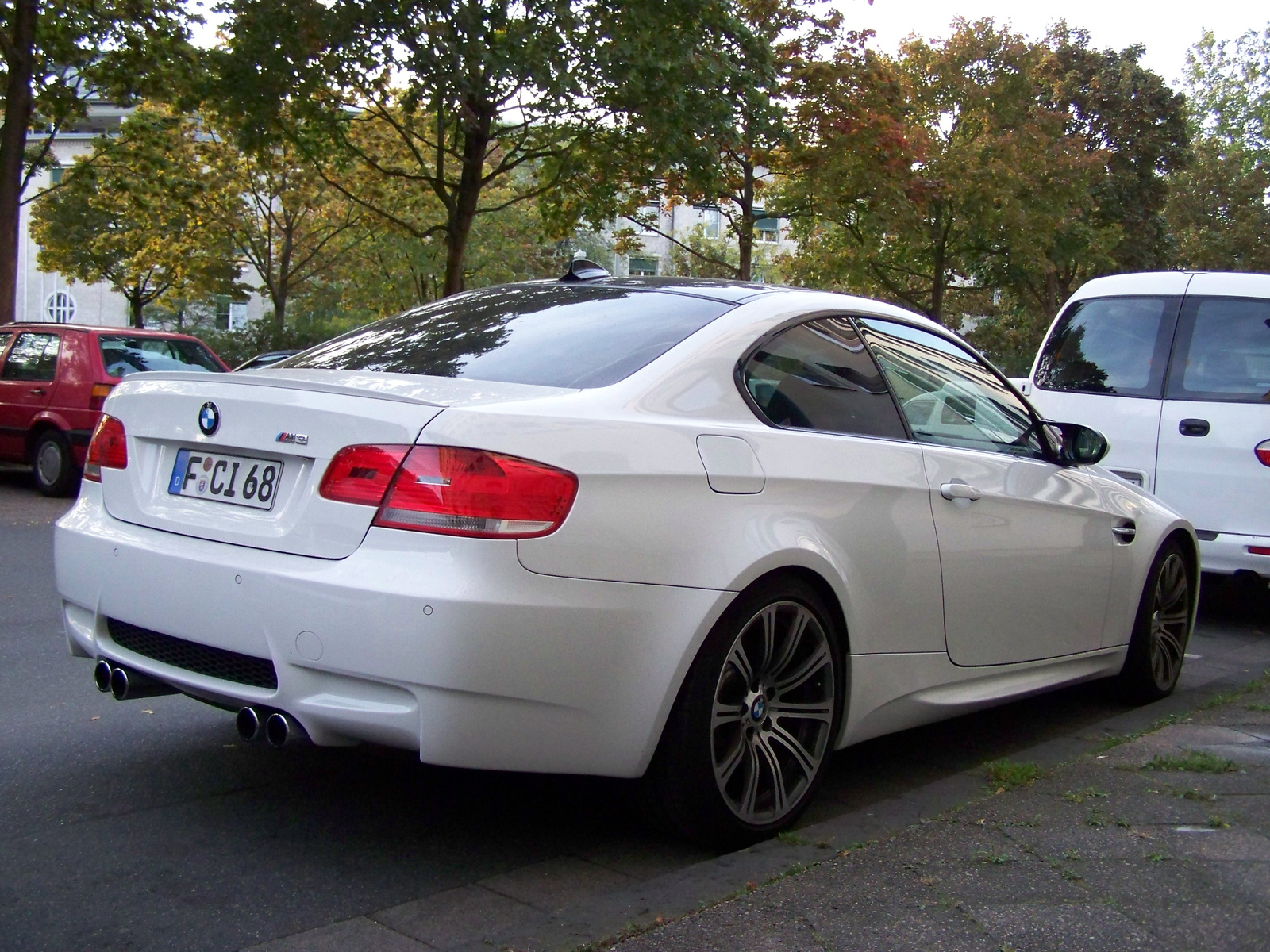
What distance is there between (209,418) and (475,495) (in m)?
0.92

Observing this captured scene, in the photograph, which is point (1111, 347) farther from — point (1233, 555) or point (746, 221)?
point (746, 221)

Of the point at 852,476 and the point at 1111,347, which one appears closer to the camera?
the point at 852,476

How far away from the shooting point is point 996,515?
15.2ft

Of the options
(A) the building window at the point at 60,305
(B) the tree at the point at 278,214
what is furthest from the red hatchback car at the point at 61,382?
(A) the building window at the point at 60,305

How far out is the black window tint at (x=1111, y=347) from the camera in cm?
842

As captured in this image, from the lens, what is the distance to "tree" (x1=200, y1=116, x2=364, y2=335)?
1348 inches

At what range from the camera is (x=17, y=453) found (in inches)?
536

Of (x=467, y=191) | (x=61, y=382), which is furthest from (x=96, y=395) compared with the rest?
(x=467, y=191)

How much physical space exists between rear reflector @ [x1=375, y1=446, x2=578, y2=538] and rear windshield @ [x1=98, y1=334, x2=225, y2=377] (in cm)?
1056

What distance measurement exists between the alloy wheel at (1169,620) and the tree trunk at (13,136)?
623 inches

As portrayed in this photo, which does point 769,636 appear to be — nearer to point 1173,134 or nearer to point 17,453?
point 17,453

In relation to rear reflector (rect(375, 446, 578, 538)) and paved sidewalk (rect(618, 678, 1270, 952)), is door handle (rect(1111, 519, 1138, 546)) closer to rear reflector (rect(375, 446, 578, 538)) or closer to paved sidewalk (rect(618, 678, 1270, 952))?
paved sidewalk (rect(618, 678, 1270, 952))

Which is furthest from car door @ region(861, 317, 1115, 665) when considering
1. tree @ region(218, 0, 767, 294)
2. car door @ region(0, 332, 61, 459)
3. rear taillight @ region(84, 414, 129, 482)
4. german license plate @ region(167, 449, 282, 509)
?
tree @ region(218, 0, 767, 294)

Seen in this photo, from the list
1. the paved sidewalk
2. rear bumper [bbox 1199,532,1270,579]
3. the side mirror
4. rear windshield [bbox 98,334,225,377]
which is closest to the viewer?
the paved sidewalk
